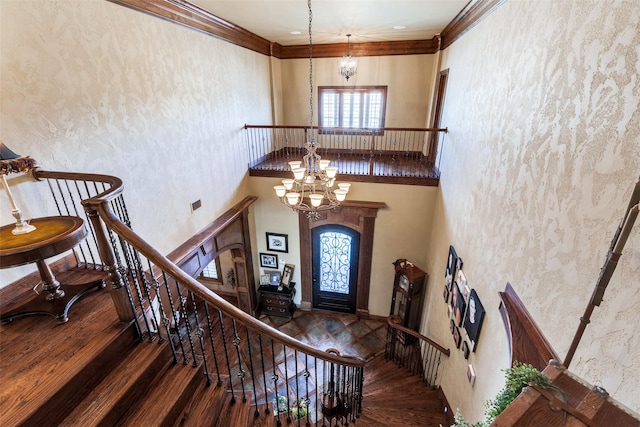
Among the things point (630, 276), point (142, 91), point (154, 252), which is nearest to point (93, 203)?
point (154, 252)

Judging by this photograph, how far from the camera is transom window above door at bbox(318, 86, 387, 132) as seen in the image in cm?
732

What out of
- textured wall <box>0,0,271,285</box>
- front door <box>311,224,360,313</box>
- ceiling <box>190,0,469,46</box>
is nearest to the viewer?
textured wall <box>0,0,271,285</box>

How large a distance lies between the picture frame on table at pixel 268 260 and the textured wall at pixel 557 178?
433cm

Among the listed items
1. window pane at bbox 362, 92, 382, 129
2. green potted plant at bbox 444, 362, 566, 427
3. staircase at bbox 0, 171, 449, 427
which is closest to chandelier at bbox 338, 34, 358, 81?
window pane at bbox 362, 92, 382, 129

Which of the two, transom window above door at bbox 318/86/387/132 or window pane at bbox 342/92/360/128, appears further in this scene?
window pane at bbox 342/92/360/128

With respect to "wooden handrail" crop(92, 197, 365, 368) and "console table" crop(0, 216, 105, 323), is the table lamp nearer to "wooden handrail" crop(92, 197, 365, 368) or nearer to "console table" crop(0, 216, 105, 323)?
"console table" crop(0, 216, 105, 323)

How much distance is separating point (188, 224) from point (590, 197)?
14.5 feet

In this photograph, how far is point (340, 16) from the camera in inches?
184

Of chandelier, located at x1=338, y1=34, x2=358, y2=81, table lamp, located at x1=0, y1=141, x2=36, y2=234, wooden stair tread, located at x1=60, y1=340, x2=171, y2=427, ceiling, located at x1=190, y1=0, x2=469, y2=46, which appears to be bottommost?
wooden stair tread, located at x1=60, y1=340, x2=171, y2=427

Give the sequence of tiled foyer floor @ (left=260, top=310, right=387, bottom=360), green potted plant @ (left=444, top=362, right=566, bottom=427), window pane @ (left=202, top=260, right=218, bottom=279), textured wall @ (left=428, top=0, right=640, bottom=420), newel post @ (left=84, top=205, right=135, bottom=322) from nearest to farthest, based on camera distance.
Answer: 1. green potted plant @ (left=444, top=362, right=566, bottom=427)
2. textured wall @ (left=428, top=0, right=640, bottom=420)
3. newel post @ (left=84, top=205, right=135, bottom=322)
4. tiled foyer floor @ (left=260, top=310, right=387, bottom=360)
5. window pane @ (left=202, top=260, right=218, bottom=279)

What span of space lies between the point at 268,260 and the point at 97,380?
5148 millimetres

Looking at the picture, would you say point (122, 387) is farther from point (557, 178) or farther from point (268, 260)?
point (268, 260)

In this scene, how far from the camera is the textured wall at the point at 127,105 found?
7.52 feet

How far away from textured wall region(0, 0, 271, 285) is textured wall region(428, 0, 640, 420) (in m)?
3.77
